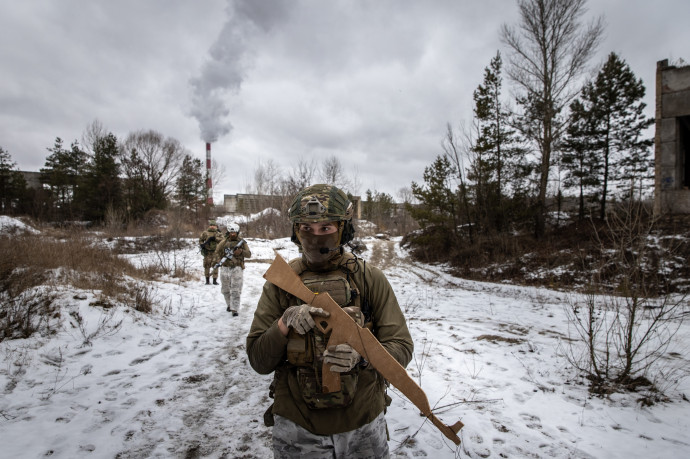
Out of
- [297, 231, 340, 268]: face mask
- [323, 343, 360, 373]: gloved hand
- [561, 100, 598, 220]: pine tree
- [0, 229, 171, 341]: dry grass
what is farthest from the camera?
[561, 100, 598, 220]: pine tree

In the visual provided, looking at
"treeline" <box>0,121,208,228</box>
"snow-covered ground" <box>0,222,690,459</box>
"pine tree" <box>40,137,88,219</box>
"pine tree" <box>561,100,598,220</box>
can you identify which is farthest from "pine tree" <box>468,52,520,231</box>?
"pine tree" <box>40,137,88,219</box>

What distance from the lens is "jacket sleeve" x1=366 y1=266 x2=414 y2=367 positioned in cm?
157

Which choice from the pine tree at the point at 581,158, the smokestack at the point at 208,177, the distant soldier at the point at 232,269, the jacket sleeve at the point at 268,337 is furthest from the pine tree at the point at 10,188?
the pine tree at the point at 581,158

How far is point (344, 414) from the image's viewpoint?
1.49 m

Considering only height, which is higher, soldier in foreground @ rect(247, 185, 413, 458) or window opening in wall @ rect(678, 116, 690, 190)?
window opening in wall @ rect(678, 116, 690, 190)

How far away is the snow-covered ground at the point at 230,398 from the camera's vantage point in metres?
2.74

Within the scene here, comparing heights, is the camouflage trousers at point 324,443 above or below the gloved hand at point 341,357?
below

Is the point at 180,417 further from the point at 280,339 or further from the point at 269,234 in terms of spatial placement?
the point at 269,234

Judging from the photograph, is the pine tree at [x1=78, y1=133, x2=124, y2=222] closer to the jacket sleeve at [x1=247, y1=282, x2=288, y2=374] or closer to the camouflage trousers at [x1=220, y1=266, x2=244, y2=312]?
the camouflage trousers at [x1=220, y1=266, x2=244, y2=312]

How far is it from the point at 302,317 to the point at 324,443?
67cm

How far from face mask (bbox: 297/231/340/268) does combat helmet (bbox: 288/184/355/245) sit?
78mm

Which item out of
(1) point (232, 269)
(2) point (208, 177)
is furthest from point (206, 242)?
(2) point (208, 177)

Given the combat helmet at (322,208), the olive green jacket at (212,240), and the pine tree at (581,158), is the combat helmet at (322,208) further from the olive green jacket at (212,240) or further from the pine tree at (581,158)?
the pine tree at (581,158)

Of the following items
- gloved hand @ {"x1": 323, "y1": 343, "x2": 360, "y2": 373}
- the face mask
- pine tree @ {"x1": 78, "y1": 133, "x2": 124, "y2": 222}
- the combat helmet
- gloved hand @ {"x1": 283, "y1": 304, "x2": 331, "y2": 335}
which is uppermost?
pine tree @ {"x1": 78, "y1": 133, "x2": 124, "y2": 222}
